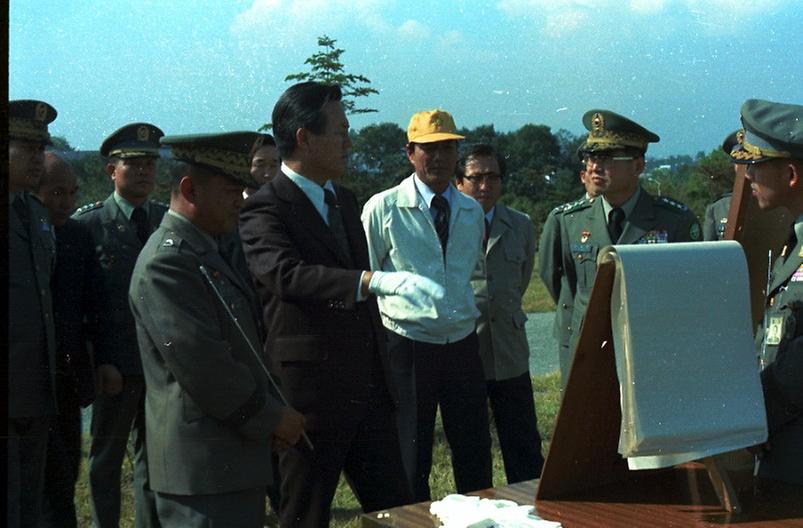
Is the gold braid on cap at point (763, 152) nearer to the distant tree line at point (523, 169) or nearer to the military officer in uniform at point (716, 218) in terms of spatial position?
the distant tree line at point (523, 169)

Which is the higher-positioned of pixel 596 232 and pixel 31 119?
pixel 31 119

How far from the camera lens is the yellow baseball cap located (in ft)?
15.9

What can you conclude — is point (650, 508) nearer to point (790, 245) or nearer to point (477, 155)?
point (790, 245)

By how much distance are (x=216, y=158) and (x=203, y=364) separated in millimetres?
580

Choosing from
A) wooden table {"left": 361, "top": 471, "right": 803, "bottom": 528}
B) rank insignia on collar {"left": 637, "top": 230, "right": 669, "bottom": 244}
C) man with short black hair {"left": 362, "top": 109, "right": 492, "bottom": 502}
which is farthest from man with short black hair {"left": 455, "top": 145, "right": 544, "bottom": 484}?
wooden table {"left": 361, "top": 471, "right": 803, "bottom": 528}

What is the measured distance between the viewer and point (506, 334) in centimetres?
506

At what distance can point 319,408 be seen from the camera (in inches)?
126

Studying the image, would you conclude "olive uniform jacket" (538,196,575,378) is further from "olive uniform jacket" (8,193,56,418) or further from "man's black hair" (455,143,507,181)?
"olive uniform jacket" (8,193,56,418)

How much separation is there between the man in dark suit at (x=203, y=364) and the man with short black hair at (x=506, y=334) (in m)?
2.33

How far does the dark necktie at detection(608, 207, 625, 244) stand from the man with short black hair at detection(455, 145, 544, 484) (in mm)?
761

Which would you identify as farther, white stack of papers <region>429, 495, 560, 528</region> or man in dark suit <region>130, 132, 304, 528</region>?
man in dark suit <region>130, 132, 304, 528</region>

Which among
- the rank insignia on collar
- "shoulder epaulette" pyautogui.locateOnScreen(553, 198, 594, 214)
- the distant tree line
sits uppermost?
the distant tree line

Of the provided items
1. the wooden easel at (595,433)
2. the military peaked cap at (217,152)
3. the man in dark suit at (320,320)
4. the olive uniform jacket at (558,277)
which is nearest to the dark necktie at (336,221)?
the man in dark suit at (320,320)

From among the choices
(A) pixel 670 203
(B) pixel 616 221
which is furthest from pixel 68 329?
(A) pixel 670 203
